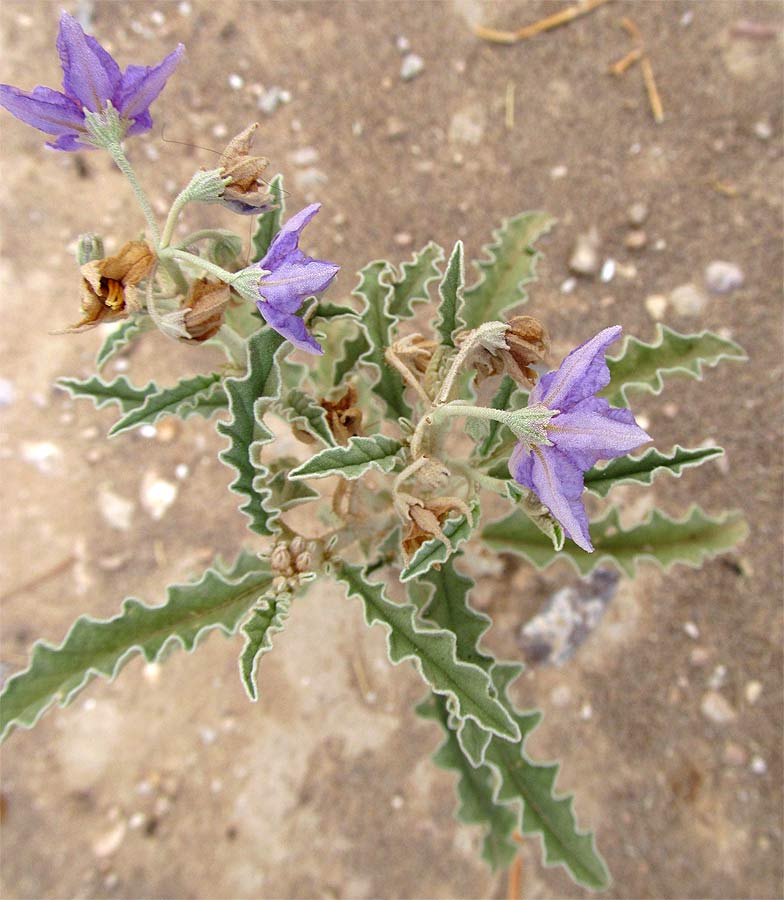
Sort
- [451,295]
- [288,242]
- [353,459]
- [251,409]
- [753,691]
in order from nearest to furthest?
[288,242], [353,459], [251,409], [451,295], [753,691]

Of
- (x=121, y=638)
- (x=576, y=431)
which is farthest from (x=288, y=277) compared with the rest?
(x=121, y=638)

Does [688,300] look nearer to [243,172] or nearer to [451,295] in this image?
[451,295]

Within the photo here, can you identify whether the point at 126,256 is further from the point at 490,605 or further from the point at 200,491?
the point at 490,605

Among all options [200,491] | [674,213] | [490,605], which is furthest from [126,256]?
[674,213]

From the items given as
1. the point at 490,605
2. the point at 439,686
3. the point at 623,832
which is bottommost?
the point at 623,832

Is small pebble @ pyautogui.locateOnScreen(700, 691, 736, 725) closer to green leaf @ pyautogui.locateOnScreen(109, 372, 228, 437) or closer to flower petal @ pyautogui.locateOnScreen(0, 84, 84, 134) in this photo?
green leaf @ pyautogui.locateOnScreen(109, 372, 228, 437)

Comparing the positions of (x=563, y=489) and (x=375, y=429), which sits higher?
(x=563, y=489)

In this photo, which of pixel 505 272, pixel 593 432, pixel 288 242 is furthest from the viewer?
pixel 505 272
